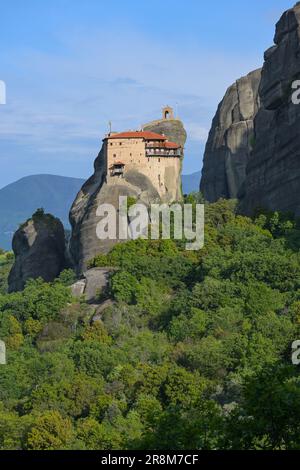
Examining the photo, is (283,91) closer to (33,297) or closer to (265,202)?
(265,202)

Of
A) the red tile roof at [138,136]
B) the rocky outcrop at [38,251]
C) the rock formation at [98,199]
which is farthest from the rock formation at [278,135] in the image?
the rocky outcrop at [38,251]

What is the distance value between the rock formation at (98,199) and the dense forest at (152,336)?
2.06 metres

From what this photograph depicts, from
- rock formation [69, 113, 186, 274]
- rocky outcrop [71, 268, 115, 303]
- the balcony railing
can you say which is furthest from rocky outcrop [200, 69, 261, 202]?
rocky outcrop [71, 268, 115, 303]

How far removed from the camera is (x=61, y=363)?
55.4 metres

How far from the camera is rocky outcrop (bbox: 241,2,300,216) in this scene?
69.1m

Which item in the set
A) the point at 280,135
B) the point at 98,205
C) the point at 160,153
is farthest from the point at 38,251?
the point at 280,135

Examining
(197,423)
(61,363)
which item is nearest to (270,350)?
(61,363)

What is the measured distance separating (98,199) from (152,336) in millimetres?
15466

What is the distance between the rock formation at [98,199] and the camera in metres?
71.1

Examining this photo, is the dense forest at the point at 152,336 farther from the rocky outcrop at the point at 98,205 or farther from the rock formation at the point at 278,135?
the rocky outcrop at the point at 98,205

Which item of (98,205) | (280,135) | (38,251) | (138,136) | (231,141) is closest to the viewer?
(280,135)

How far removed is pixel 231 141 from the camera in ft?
275

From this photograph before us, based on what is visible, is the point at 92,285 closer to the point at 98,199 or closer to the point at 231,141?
the point at 98,199
